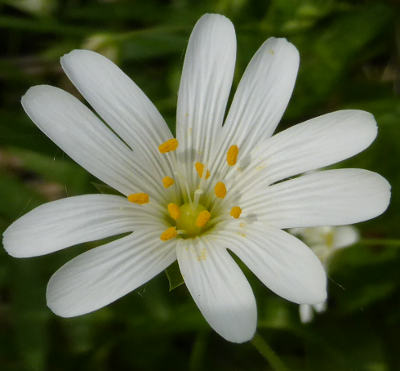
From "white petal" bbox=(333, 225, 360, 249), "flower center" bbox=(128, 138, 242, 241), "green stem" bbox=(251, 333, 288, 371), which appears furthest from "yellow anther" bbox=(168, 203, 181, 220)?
"white petal" bbox=(333, 225, 360, 249)

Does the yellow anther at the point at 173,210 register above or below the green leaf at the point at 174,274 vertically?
above

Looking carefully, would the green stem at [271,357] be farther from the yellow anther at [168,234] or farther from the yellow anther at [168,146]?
the yellow anther at [168,146]

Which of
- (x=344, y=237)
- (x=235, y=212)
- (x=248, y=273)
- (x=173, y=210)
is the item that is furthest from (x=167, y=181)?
(x=344, y=237)

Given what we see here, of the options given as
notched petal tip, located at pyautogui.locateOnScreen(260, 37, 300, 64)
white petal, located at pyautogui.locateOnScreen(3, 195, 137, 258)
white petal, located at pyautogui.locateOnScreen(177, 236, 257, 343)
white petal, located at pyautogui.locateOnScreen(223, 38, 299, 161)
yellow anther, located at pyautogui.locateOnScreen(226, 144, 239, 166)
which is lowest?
white petal, located at pyautogui.locateOnScreen(177, 236, 257, 343)

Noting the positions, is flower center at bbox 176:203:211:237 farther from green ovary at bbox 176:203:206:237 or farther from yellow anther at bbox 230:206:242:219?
yellow anther at bbox 230:206:242:219

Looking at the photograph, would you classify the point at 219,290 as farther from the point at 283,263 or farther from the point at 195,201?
the point at 195,201

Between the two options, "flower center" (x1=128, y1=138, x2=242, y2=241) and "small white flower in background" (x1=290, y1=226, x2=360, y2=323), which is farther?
"small white flower in background" (x1=290, y1=226, x2=360, y2=323)

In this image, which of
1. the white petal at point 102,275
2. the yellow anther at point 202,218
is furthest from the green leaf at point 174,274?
the yellow anther at point 202,218
